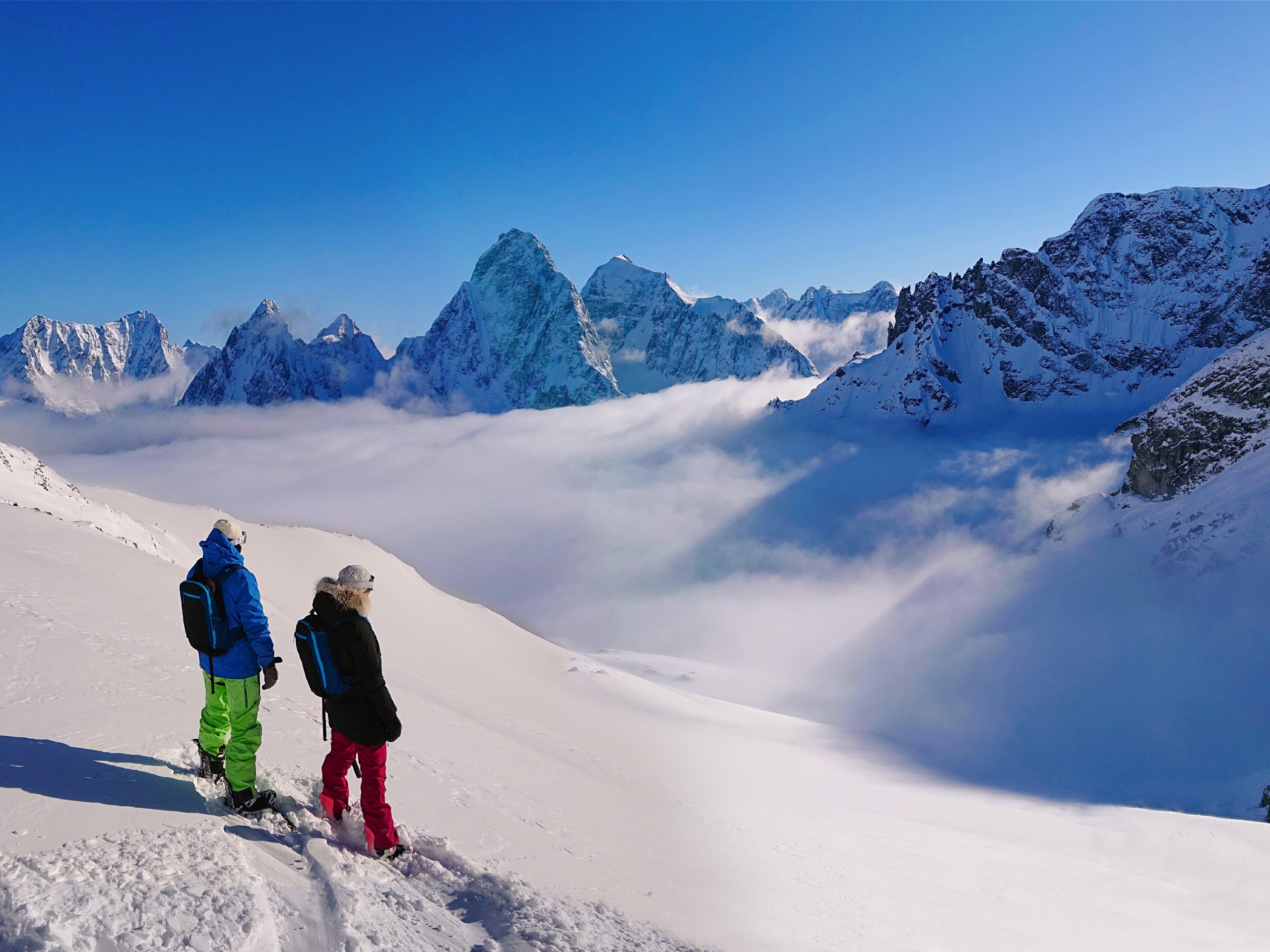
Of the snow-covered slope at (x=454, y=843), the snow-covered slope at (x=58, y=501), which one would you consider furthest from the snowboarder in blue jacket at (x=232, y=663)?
the snow-covered slope at (x=58, y=501)

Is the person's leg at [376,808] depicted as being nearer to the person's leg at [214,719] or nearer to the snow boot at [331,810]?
the snow boot at [331,810]

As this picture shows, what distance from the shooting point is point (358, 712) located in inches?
196

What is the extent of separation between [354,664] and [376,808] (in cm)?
104

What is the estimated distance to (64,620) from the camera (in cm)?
751

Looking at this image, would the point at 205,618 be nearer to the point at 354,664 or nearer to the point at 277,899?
the point at 354,664

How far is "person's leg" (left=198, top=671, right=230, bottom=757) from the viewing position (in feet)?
16.9

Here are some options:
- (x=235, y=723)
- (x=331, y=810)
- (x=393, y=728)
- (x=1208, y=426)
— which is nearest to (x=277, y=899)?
(x=331, y=810)

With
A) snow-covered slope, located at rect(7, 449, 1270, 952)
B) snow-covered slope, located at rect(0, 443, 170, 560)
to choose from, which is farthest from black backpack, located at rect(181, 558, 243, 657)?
snow-covered slope, located at rect(0, 443, 170, 560)

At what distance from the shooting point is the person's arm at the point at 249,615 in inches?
203

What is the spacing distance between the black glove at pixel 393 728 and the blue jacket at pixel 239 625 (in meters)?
1.09

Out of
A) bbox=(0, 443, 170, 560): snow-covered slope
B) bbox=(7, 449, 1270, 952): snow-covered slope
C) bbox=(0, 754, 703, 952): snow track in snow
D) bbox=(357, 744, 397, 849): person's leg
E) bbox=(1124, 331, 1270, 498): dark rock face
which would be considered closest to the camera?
bbox=(0, 754, 703, 952): snow track in snow

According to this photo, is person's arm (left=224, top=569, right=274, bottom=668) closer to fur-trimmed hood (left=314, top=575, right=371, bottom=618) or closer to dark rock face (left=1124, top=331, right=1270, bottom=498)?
fur-trimmed hood (left=314, top=575, right=371, bottom=618)

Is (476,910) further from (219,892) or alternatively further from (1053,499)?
(1053,499)

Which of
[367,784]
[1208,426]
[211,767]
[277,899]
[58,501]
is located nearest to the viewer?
[277,899]
